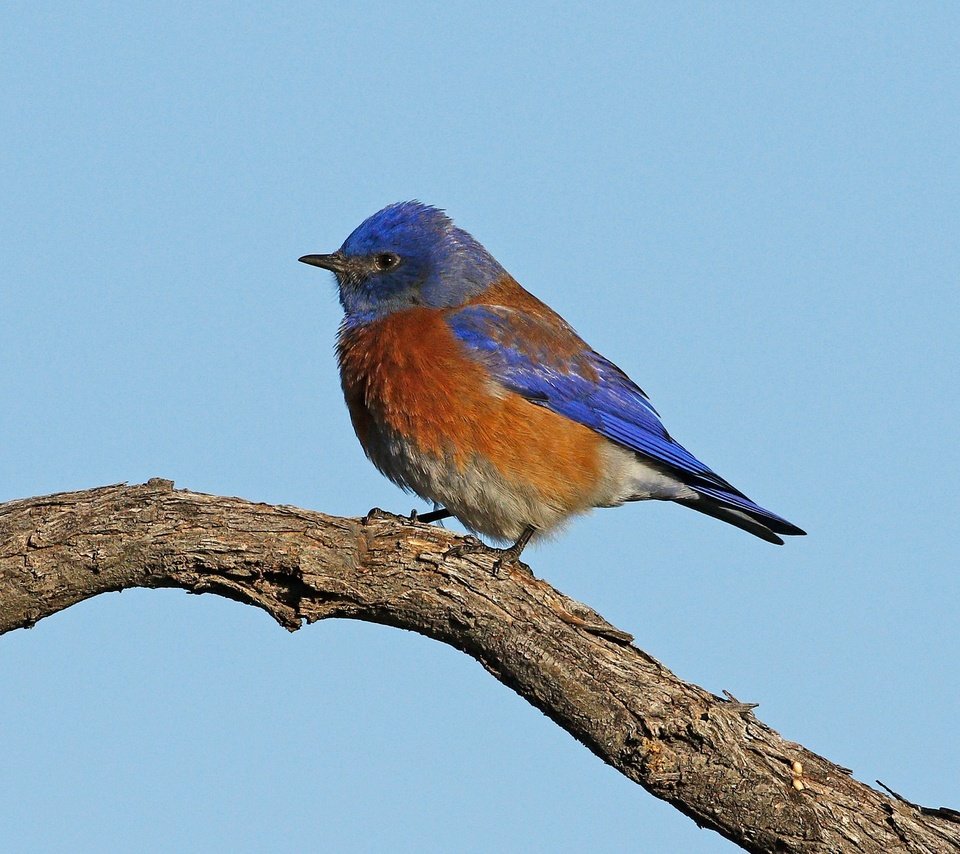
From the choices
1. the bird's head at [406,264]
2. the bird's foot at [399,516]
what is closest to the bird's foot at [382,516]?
the bird's foot at [399,516]

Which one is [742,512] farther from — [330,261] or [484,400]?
[330,261]

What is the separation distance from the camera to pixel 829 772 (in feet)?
20.9

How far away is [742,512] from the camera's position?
8.91 metres

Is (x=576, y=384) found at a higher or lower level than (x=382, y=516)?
higher

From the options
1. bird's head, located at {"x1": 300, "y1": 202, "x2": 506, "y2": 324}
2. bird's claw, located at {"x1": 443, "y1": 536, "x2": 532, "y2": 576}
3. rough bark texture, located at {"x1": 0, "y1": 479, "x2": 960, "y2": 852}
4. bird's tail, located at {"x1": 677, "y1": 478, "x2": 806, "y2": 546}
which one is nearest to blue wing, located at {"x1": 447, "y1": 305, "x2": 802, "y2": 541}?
bird's tail, located at {"x1": 677, "y1": 478, "x2": 806, "y2": 546}

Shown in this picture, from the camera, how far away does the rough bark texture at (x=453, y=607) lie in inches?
249

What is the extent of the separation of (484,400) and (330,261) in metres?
1.80

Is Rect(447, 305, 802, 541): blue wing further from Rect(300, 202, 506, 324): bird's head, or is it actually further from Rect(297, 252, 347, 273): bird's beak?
Rect(297, 252, 347, 273): bird's beak

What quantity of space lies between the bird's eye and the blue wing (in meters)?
→ 0.65

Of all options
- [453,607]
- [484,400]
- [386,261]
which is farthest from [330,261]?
[453,607]

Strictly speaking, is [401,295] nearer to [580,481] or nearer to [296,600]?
[580,481]

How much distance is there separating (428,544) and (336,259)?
9.38ft

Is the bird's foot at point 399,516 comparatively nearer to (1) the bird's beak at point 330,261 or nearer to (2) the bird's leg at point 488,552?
(2) the bird's leg at point 488,552

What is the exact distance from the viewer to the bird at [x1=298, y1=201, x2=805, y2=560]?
7953 millimetres
